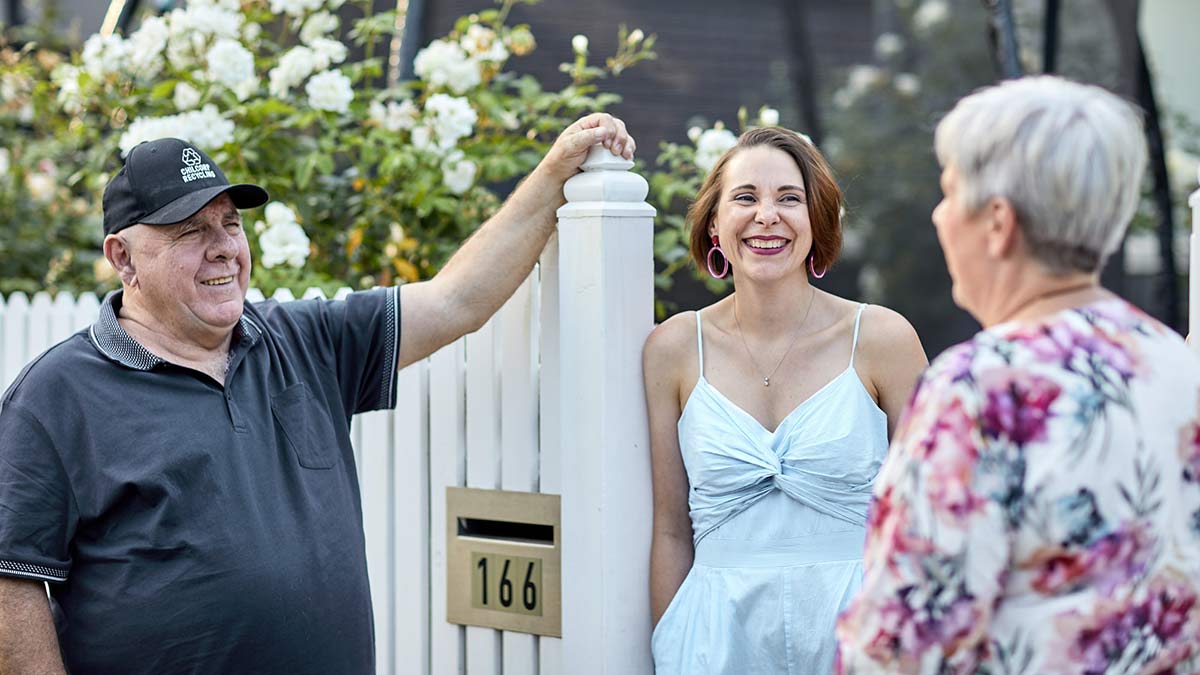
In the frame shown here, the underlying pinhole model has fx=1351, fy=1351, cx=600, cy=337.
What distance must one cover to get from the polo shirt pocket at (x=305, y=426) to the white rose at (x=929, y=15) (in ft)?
10.2

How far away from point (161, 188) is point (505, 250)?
2.34 feet

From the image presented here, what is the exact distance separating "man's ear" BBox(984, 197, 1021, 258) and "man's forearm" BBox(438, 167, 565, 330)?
1298 mm

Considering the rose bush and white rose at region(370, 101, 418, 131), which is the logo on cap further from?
white rose at region(370, 101, 418, 131)

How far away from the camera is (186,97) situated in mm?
4000

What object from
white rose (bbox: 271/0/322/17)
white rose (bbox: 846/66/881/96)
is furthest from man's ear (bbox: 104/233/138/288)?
white rose (bbox: 846/66/881/96)

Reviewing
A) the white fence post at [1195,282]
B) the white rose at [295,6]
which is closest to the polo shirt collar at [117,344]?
the white rose at [295,6]

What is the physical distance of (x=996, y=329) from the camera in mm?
1673

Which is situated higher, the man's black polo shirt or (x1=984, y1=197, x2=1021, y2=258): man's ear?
(x1=984, y1=197, x2=1021, y2=258): man's ear

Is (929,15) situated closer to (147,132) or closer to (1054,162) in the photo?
(147,132)

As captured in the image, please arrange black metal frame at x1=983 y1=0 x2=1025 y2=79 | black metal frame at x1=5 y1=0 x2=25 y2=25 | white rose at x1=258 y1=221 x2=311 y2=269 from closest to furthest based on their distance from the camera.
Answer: white rose at x1=258 y1=221 x2=311 y2=269
black metal frame at x1=983 y1=0 x2=1025 y2=79
black metal frame at x1=5 y1=0 x2=25 y2=25

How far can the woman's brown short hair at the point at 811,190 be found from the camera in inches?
105

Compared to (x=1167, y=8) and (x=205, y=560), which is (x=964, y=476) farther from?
(x=1167, y=8)

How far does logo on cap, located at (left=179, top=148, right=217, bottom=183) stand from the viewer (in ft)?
9.11

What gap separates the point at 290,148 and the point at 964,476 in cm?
306
